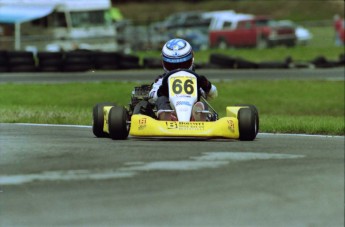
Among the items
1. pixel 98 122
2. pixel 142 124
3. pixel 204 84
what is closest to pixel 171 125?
pixel 142 124

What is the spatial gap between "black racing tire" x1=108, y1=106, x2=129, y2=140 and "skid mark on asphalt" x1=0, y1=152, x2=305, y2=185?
7.60 feet

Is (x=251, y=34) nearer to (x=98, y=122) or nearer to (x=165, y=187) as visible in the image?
(x=98, y=122)

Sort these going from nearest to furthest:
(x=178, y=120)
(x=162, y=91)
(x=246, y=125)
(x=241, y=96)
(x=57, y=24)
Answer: (x=246, y=125) < (x=178, y=120) < (x=162, y=91) < (x=241, y=96) < (x=57, y=24)

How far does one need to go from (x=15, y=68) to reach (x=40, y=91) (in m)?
5.24

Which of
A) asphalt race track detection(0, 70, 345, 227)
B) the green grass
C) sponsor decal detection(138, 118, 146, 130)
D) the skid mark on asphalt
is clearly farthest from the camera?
the green grass

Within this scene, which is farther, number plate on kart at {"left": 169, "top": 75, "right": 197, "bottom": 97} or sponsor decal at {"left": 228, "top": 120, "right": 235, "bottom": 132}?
number plate on kart at {"left": 169, "top": 75, "right": 197, "bottom": 97}

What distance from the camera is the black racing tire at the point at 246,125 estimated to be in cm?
966

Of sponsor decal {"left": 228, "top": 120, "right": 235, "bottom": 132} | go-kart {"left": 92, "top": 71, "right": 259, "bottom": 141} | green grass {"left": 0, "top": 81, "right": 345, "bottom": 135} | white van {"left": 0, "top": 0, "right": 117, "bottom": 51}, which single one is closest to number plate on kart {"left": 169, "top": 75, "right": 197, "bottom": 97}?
go-kart {"left": 92, "top": 71, "right": 259, "bottom": 141}

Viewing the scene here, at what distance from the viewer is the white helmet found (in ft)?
34.1

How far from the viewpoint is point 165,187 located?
618cm

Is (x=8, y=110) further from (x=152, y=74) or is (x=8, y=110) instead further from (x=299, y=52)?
(x=299, y=52)

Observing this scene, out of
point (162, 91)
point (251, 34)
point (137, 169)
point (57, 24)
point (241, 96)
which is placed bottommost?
point (241, 96)

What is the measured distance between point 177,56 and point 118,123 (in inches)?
48.1

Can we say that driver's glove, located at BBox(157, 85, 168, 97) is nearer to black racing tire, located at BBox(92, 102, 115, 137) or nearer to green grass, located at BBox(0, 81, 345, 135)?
black racing tire, located at BBox(92, 102, 115, 137)
